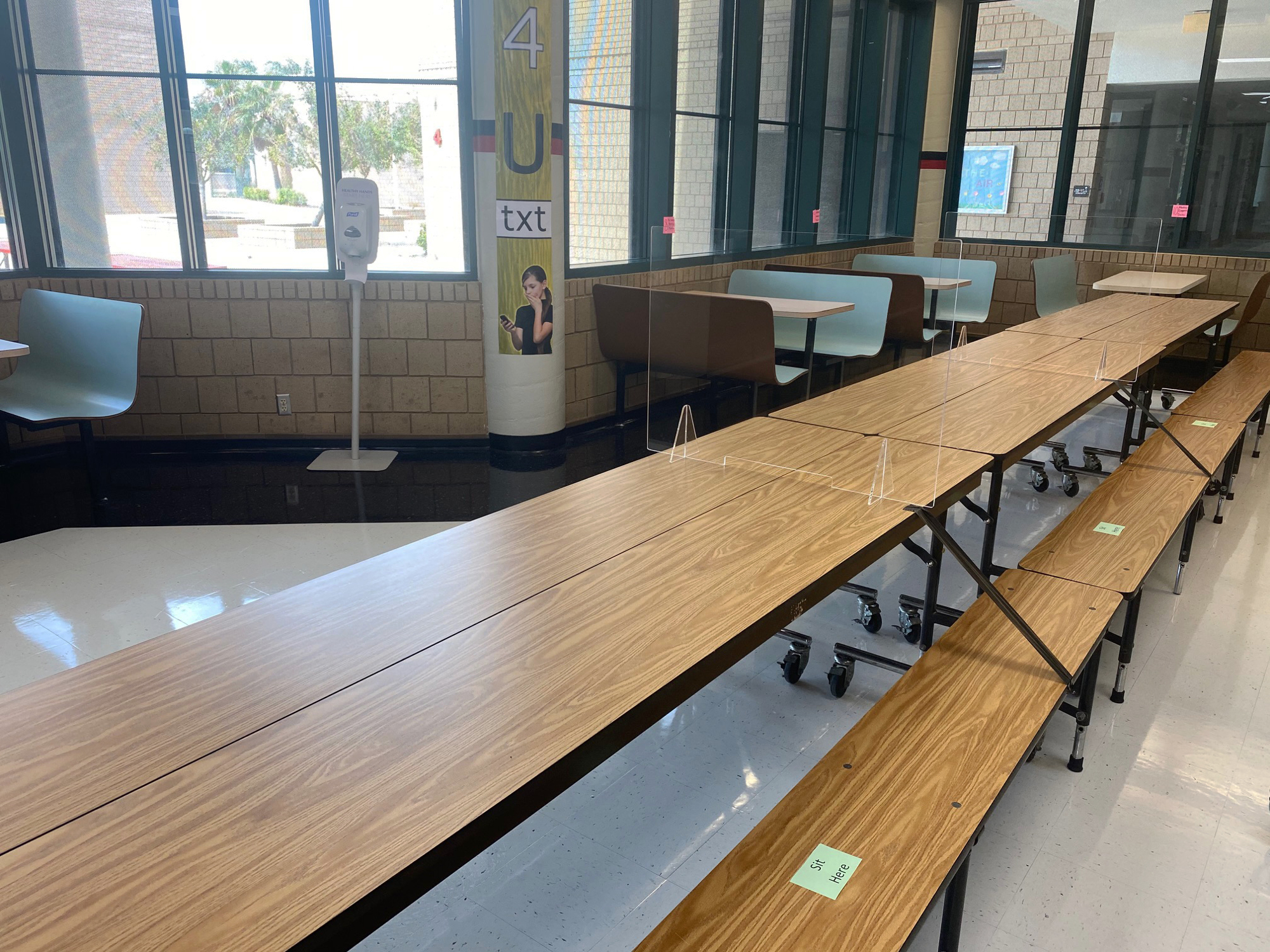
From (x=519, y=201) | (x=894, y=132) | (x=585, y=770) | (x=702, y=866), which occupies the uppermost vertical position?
(x=894, y=132)

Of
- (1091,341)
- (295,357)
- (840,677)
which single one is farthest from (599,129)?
(840,677)

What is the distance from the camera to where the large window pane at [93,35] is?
450 centimetres

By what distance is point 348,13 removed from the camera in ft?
15.3

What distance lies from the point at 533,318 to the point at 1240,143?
6084 millimetres

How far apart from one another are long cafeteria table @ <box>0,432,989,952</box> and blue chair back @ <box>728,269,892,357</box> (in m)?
0.92

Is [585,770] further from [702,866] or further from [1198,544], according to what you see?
[1198,544]

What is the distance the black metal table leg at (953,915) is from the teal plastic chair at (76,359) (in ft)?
13.1

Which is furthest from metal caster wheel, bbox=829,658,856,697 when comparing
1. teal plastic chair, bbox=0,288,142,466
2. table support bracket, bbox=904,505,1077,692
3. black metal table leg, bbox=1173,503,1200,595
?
teal plastic chair, bbox=0,288,142,466

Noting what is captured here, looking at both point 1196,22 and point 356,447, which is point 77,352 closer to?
point 356,447

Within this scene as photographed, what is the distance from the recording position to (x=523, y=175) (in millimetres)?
4594

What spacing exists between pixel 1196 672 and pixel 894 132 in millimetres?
6427

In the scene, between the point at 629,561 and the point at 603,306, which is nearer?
the point at 629,561

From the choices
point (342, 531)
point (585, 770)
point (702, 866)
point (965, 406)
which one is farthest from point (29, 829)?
point (342, 531)

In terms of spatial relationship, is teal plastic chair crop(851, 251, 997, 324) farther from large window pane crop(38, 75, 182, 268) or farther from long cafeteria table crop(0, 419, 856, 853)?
large window pane crop(38, 75, 182, 268)
